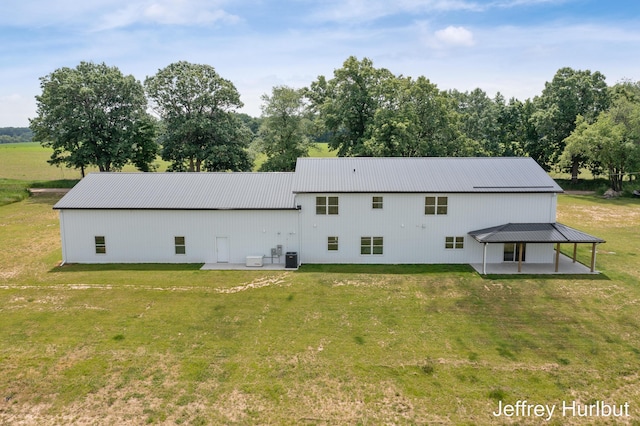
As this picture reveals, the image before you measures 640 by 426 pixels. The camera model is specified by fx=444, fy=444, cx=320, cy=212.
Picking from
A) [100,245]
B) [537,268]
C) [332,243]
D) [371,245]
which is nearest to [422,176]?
[371,245]

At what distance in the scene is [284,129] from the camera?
4712 cm

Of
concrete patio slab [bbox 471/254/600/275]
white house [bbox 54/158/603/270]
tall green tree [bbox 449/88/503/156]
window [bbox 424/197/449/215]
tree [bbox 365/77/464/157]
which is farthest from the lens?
tall green tree [bbox 449/88/503/156]

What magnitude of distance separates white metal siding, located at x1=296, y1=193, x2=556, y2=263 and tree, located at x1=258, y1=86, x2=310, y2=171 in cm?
2311

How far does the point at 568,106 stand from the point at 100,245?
188 feet

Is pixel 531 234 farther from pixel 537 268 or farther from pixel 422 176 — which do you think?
pixel 422 176

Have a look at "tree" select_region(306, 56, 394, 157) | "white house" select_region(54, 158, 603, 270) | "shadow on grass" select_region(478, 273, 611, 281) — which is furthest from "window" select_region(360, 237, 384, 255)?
"tree" select_region(306, 56, 394, 157)

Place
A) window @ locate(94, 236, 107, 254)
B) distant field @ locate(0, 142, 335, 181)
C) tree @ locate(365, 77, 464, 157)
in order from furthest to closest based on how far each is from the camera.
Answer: distant field @ locate(0, 142, 335, 181) < tree @ locate(365, 77, 464, 157) < window @ locate(94, 236, 107, 254)

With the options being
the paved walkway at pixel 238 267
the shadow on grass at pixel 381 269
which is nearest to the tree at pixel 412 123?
the shadow on grass at pixel 381 269

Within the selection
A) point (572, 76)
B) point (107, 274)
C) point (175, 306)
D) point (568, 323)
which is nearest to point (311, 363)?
point (175, 306)

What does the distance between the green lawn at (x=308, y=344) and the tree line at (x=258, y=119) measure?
80.7 feet

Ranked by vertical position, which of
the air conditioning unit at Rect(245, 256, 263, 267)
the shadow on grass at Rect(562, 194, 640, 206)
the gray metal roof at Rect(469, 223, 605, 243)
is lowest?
the air conditioning unit at Rect(245, 256, 263, 267)

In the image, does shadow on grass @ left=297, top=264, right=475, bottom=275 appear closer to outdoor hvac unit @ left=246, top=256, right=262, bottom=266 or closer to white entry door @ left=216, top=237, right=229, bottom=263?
outdoor hvac unit @ left=246, top=256, right=262, bottom=266

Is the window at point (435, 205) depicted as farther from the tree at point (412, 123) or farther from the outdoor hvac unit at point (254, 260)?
the tree at point (412, 123)

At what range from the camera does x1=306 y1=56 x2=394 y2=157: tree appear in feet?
153
